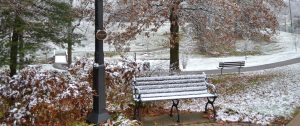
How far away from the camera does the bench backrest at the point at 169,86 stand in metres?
9.02

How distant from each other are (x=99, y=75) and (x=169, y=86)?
1899 millimetres

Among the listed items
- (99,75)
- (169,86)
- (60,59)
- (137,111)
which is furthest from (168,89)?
(60,59)

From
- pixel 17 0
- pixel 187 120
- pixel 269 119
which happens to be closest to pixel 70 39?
pixel 17 0

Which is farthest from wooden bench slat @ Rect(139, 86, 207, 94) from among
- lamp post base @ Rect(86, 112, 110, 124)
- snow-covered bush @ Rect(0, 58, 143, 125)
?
lamp post base @ Rect(86, 112, 110, 124)

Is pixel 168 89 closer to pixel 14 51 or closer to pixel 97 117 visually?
pixel 97 117

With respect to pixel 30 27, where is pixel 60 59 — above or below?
below

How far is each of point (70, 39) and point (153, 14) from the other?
276 centimetres

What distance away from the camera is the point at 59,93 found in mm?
7664

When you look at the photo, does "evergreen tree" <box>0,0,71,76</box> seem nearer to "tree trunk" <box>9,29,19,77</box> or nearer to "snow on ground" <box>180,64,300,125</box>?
"tree trunk" <box>9,29,19,77</box>

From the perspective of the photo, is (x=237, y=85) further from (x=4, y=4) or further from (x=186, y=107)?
(x=4, y=4)

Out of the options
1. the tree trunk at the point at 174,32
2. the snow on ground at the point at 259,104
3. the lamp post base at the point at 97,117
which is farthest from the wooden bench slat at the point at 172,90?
the tree trunk at the point at 174,32

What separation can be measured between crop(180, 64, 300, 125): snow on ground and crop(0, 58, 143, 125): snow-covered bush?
1877 mm

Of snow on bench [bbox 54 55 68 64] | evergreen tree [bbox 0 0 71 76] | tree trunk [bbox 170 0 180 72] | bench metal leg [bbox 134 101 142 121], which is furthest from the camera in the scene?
snow on bench [bbox 54 55 68 64]

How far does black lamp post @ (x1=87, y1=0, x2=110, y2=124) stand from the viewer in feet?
25.5
